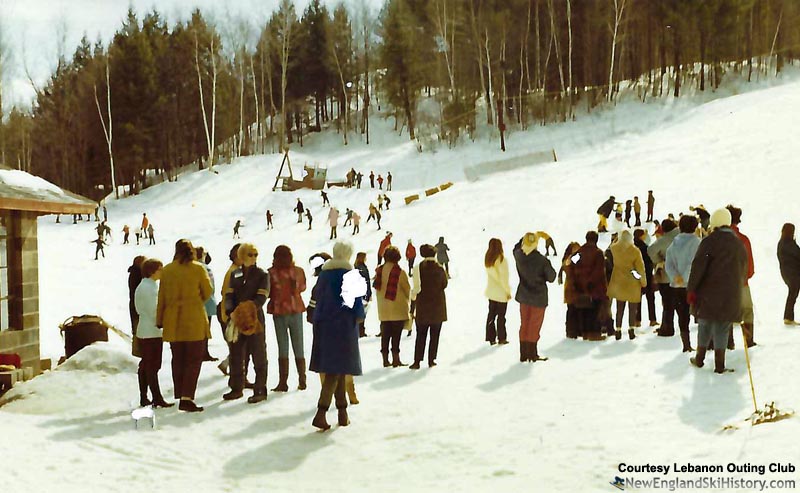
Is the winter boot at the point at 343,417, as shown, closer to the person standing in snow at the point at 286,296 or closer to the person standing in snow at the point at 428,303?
the person standing in snow at the point at 286,296

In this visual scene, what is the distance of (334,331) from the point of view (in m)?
6.27

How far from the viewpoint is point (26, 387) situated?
26.1 ft

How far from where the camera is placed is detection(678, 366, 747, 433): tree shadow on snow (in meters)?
5.74

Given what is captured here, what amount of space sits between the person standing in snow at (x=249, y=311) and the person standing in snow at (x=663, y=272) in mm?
5311

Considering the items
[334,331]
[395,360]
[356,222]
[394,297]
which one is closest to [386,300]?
[394,297]

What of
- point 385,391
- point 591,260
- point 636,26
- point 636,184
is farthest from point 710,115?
point 385,391

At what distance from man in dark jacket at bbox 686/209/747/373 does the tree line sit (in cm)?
4139

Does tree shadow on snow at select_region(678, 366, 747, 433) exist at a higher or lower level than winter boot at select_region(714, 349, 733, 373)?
lower

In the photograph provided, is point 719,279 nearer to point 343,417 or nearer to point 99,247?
point 343,417

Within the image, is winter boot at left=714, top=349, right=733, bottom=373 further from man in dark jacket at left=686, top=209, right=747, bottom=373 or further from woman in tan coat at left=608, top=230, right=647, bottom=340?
woman in tan coat at left=608, top=230, right=647, bottom=340

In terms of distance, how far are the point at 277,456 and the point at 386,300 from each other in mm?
3559

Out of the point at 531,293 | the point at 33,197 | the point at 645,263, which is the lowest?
the point at 531,293

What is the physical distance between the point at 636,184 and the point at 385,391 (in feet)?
72.4

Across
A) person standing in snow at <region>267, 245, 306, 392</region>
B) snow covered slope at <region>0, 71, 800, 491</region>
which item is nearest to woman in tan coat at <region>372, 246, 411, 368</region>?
snow covered slope at <region>0, 71, 800, 491</region>
